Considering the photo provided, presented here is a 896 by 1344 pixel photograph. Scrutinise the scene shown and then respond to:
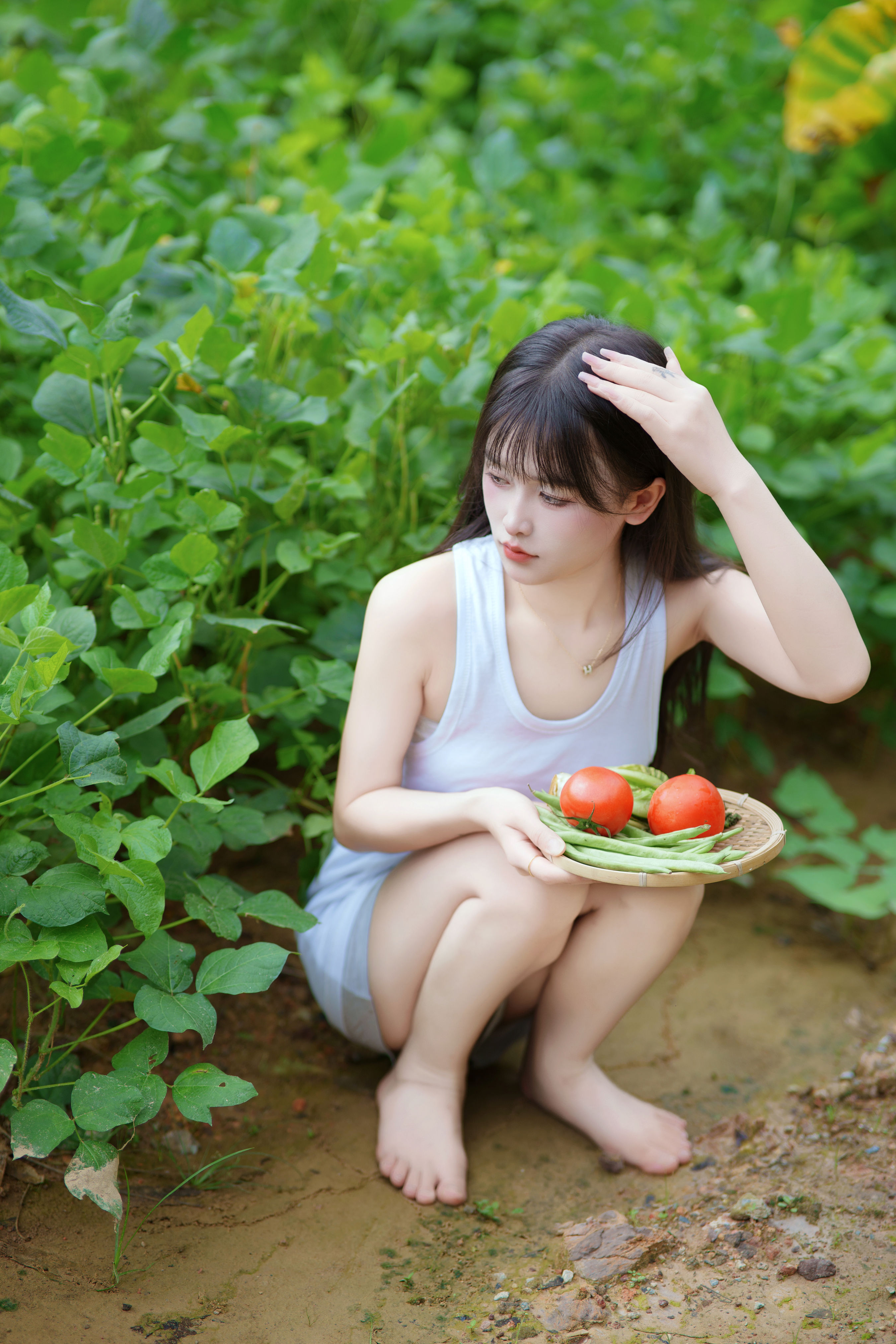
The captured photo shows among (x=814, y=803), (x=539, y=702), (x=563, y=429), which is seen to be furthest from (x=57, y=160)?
(x=814, y=803)

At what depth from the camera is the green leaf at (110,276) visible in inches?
74.9

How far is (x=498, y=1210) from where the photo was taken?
68.4 inches

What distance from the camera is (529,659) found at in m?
1.73

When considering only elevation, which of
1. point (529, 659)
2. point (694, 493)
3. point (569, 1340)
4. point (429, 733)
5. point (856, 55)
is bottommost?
point (569, 1340)

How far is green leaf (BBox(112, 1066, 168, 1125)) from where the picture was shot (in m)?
1.41

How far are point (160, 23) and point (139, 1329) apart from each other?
283 cm

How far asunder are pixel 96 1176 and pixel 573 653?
0.99 metres

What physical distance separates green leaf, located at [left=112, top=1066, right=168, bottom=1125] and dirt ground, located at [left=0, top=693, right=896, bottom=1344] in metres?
0.25

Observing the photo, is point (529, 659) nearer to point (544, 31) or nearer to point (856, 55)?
point (856, 55)

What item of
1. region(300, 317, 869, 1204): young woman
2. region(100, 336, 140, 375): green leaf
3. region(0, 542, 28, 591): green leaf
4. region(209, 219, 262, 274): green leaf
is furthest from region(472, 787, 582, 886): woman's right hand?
region(209, 219, 262, 274): green leaf

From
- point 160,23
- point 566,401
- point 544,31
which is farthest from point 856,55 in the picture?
point 566,401

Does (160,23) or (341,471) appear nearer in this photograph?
(341,471)

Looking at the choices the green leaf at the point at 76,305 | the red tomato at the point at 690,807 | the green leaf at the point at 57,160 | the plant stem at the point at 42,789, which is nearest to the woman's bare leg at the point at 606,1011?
the red tomato at the point at 690,807

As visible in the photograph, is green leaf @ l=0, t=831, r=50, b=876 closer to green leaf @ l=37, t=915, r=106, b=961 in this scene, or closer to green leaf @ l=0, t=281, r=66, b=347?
green leaf @ l=37, t=915, r=106, b=961
